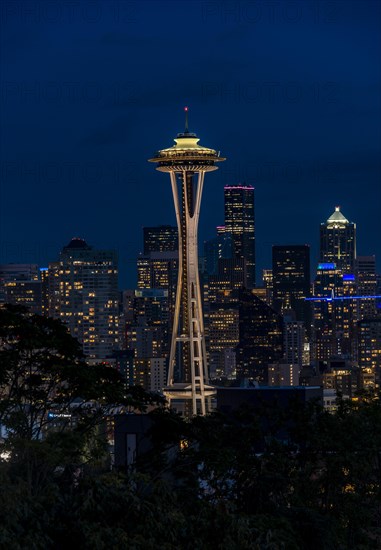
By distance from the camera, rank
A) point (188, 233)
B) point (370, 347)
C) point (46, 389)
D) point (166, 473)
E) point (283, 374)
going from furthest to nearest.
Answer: point (370, 347) < point (283, 374) < point (188, 233) < point (166, 473) < point (46, 389)

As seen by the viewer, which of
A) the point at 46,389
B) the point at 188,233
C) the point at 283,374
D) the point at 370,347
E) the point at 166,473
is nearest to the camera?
the point at 46,389

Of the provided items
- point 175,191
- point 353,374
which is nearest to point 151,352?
point 353,374

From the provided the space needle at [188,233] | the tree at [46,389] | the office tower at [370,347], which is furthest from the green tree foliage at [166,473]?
the office tower at [370,347]

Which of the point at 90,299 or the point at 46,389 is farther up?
the point at 90,299

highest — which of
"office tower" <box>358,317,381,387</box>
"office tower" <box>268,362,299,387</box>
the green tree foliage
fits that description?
"office tower" <box>358,317,381,387</box>

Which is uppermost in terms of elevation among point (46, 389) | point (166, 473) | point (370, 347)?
point (370, 347)

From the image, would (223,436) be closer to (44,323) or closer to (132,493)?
(44,323)

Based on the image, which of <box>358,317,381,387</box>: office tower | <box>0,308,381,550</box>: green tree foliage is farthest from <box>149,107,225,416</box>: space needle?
<box>0,308,381,550</box>: green tree foliage

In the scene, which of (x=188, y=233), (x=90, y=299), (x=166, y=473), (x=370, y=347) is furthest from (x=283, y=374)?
(x=166, y=473)

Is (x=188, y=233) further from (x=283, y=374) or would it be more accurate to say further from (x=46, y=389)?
(x=46, y=389)

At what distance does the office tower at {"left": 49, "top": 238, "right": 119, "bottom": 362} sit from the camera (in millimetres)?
191000

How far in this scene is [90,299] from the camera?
19512 cm

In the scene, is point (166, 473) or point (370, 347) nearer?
point (166, 473)

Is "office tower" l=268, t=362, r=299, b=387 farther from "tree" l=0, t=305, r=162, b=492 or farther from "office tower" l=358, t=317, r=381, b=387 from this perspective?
"tree" l=0, t=305, r=162, b=492
